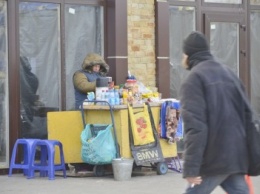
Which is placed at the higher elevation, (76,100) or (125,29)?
(125,29)

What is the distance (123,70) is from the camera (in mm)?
11875

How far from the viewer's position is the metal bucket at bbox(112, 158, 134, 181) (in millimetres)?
10594

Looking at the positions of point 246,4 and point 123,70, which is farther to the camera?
point 246,4

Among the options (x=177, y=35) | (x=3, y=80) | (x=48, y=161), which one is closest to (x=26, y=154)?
(x=48, y=161)

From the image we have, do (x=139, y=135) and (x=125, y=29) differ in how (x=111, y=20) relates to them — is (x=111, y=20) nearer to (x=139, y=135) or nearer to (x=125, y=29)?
(x=125, y=29)

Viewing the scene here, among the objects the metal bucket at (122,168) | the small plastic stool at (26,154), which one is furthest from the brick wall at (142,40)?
the small plastic stool at (26,154)

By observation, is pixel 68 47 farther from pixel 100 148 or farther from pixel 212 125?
pixel 212 125

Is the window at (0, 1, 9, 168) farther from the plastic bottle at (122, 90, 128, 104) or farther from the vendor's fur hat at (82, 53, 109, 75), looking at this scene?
the plastic bottle at (122, 90, 128, 104)

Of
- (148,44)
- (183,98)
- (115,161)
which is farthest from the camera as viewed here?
(148,44)

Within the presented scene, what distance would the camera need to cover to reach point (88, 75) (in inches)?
449

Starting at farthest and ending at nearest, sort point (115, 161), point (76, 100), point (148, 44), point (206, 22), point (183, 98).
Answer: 1. point (206, 22)
2. point (148, 44)
3. point (76, 100)
4. point (115, 161)
5. point (183, 98)

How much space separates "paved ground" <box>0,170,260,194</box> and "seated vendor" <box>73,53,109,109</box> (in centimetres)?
123

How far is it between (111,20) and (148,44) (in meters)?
0.74

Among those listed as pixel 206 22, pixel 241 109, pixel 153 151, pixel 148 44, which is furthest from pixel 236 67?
pixel 241 109
